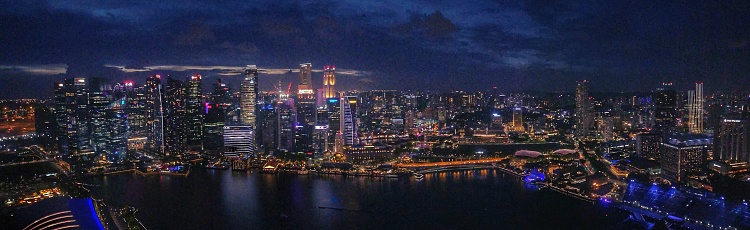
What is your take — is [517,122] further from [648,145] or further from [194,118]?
[194,118]

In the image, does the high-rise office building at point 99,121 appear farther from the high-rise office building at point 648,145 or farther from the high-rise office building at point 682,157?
the high-rise office building at point 648,145

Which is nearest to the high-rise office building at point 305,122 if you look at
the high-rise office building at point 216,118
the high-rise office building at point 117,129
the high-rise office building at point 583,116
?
the high-rise office building at point 216,118

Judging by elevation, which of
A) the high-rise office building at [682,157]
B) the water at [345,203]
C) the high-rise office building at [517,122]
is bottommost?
the water at [345,203]

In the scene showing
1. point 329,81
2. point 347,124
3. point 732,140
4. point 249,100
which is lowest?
point 732,140

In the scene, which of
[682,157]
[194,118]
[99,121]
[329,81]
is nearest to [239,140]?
[194,118]

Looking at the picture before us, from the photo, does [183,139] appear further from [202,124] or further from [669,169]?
[669,169]

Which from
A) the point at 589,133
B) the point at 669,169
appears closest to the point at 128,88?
the point at 669,169
